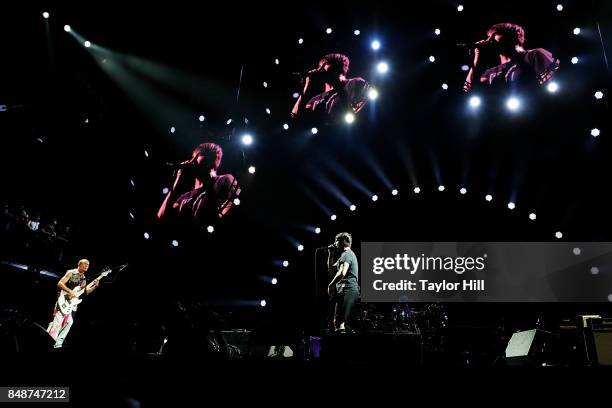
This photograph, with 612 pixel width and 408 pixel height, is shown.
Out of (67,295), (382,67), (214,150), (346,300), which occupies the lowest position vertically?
(67,295)

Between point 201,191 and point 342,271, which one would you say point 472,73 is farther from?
point 201,191

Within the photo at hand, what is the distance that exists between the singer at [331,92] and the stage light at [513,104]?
214 cm

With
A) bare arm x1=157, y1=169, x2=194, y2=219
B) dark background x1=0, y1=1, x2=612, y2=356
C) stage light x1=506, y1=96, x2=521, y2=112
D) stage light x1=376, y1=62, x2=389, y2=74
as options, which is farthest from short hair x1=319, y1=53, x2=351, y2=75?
bare arm x1=157, y1=169, x2=194, y2=219

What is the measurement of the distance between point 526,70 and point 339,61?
9.32ft

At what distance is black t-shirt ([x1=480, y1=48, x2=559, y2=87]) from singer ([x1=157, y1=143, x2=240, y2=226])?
14.6ft

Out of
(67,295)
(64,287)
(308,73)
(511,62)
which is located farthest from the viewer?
(308,73)

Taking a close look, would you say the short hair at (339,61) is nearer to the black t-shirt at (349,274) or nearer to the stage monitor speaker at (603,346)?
the black t-shirt at (349,274)

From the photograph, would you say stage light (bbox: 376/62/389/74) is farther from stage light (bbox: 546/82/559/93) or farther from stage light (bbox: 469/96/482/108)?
stage light (bbox: 546/82/559/93)

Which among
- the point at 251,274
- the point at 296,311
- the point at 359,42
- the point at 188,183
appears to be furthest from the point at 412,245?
the point at 188,183

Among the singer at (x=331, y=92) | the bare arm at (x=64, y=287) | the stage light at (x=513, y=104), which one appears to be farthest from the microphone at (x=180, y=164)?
the stage light at (x=513, y=104)

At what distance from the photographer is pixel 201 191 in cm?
868

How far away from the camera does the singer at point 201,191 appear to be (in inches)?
336

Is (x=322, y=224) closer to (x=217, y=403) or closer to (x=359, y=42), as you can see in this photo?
(x=359, y=42)

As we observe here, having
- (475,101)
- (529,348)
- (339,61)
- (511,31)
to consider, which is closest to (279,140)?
(339,61)
